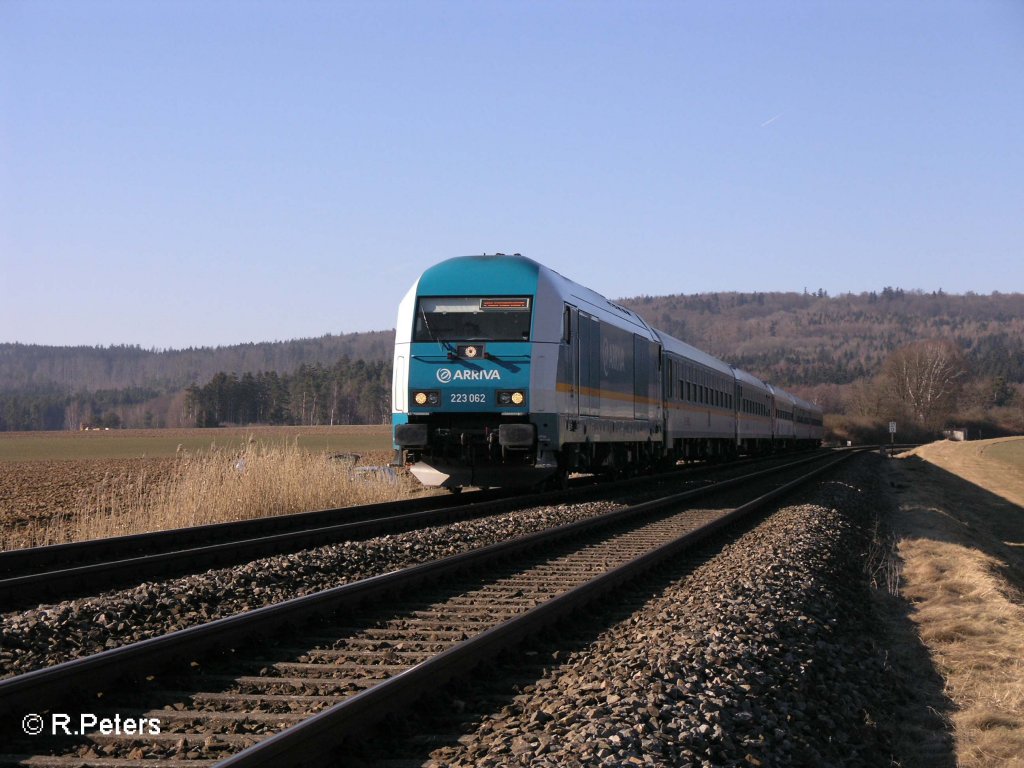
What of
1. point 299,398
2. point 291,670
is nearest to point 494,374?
point 291,670

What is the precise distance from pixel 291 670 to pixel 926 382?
116632 millimetres

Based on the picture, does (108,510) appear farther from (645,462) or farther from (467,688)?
(467,688)

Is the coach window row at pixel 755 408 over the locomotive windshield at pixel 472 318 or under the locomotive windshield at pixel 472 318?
under

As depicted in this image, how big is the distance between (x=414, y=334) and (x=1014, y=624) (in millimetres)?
9337

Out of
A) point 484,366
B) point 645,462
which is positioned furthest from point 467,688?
point 645,462

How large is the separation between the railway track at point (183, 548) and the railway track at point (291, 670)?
2453 millimetres

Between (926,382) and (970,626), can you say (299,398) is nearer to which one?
(926,382)

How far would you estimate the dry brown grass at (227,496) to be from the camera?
1411cm

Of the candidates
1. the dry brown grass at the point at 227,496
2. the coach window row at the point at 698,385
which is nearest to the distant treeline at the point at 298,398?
the coach window row at the point at 698,385

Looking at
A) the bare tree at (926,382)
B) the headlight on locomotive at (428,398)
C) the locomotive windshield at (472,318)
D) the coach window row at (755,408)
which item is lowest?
the headlight on locomotive at (428,398)

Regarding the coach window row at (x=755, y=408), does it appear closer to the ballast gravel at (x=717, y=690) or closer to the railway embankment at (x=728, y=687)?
the railway embankment at (x=728, y=687)

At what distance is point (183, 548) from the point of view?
1125 cm

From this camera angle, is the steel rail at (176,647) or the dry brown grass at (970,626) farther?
the dry brown grass at (970,626)

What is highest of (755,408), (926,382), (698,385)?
(926,382)
